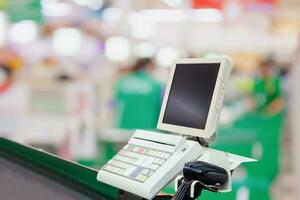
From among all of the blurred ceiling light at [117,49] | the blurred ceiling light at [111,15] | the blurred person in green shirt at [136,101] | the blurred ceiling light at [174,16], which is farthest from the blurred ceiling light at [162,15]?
the blurred person in green shirt at [136,101]

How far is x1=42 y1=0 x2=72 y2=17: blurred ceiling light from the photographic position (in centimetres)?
573

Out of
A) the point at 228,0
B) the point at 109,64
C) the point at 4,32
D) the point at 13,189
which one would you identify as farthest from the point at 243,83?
the point at 13,189

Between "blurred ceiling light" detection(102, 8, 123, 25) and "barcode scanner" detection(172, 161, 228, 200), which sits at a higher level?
"blurred ceiling light" detection(102, 8, 123, 25)

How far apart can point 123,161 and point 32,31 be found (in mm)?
4980

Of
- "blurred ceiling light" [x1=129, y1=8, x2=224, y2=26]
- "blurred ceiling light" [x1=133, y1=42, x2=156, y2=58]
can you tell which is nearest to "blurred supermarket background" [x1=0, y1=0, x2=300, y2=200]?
"blurred ceiling light" [x1=133, y1=42, x2=156, y2=58]

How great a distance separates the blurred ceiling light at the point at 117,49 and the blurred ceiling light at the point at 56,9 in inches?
27.5

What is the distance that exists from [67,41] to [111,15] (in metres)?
0.72

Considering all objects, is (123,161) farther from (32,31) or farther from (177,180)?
(32,31)

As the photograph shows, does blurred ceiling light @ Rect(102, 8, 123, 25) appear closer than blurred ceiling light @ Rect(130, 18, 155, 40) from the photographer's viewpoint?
Yes

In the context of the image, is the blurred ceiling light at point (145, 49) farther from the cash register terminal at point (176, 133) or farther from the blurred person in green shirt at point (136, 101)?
the cash register terminal at point (176, 133)

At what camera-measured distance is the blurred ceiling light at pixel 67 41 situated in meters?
5.91

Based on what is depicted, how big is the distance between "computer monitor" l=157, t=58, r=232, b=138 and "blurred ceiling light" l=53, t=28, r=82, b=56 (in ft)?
15.9

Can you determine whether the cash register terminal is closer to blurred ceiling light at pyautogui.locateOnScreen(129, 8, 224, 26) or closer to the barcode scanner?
the barcode scanner

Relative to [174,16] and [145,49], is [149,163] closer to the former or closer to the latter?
[145,49]
